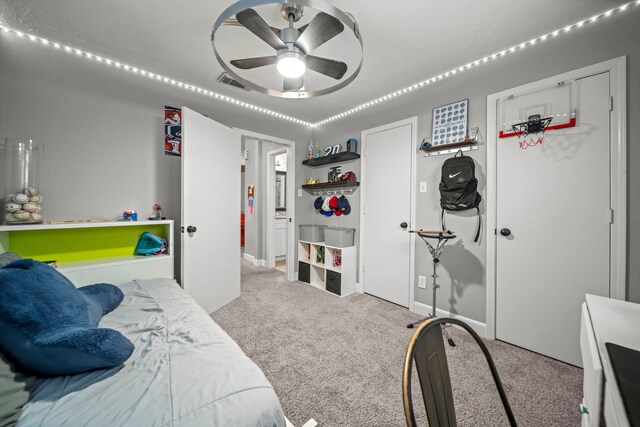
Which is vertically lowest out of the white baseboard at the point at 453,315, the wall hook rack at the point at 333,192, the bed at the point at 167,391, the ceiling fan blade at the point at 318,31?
the white baseboard at the point at 453,315

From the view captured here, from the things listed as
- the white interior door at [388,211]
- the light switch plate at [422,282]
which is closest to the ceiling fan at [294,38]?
the white interior door at [388,211]

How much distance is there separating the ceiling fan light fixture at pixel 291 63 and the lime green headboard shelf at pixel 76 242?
2.08m

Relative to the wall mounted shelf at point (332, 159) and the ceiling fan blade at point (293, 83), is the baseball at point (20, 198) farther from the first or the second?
the wall mounted shelf at point (332, 159)

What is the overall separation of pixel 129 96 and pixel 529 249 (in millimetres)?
3933

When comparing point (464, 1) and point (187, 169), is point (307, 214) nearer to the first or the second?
point (187, 169)

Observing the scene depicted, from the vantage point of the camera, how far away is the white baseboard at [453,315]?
2.28 meters

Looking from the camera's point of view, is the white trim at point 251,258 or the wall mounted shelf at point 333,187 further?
the white trim at point 251,258

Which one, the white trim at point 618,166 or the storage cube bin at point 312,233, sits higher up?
the white trim at point 618,166

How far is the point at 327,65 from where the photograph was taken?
1611 mm

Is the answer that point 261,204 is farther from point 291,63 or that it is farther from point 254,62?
point 291,63

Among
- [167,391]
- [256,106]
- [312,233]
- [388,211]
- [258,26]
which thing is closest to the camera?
[167,391]

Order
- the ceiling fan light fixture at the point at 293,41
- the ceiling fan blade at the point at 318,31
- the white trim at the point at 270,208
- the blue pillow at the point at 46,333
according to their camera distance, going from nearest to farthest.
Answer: the blue pillow at the point at 46,333 → the ceiling fan light fixture at the point at 293,41 → the ceiling fan blade at the point at 318,31 → the white trim at the point at 270,208

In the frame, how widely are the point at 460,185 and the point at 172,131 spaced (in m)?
3.03

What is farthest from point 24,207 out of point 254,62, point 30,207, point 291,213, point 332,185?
point 332,185
